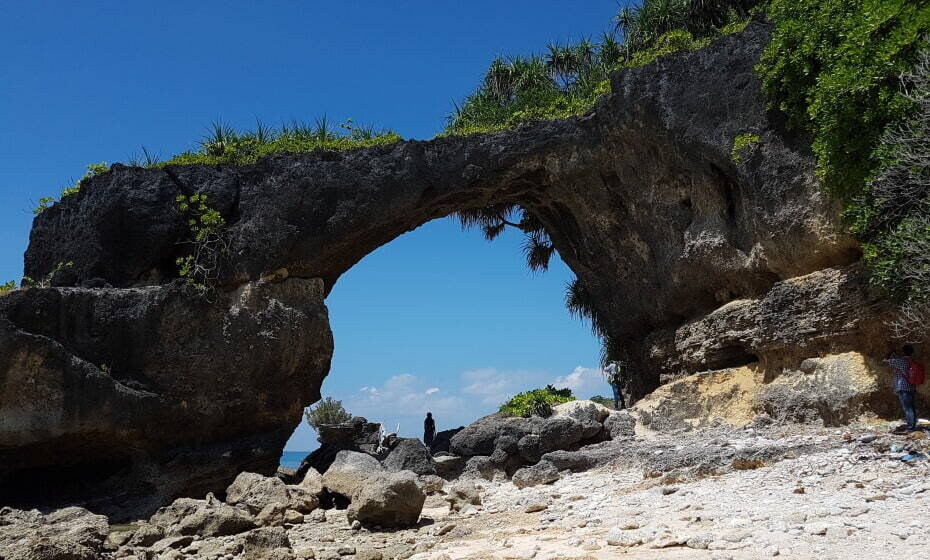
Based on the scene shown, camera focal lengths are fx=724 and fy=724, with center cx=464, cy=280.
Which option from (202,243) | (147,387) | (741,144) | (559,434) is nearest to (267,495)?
(147,387)

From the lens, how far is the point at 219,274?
16969 millimetres

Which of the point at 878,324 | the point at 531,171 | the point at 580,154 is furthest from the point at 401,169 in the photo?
the point at 878,324

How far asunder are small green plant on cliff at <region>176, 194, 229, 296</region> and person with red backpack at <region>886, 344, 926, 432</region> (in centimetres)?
1392

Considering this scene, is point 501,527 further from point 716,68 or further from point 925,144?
point 716,68

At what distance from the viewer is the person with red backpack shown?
11406mm

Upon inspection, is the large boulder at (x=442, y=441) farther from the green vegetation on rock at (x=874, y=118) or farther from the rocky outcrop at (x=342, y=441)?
the green vegetation on rock at (x=874, y=118)

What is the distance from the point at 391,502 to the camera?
11180 millimetres

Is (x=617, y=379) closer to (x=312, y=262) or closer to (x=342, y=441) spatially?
(x=342, y=441)

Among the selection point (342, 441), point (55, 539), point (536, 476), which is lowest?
point (536, 476)

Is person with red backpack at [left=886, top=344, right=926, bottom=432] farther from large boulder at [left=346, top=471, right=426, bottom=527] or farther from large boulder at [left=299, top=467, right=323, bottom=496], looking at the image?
large boulder at [left=299, top=467, right=323, bottom=496]

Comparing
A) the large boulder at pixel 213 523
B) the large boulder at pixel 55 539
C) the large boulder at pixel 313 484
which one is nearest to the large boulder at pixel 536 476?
the large boulder at pixel 313 484

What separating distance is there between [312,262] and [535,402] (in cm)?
702

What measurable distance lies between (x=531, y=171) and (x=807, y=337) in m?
7.82

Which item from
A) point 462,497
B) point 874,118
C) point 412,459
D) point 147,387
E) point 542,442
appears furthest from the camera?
point 412,459
